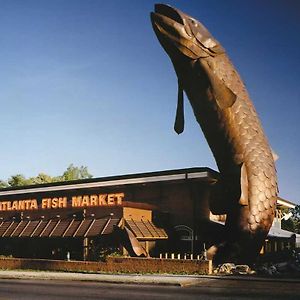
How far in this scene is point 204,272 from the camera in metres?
23.2

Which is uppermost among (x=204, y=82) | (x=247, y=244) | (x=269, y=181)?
(x=204, y=82)

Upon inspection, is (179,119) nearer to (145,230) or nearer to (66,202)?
(145,230)

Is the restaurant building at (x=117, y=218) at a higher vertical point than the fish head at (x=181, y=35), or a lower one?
lower

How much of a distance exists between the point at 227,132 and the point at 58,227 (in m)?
15.2

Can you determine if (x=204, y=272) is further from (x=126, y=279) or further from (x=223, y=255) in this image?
(x=126, y=279)

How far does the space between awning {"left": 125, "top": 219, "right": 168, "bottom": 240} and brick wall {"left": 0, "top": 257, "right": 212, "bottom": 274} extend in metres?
3.81

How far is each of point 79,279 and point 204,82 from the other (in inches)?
443

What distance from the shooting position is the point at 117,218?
101 ft

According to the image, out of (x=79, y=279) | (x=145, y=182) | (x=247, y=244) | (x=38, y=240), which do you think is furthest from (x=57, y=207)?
(x=247, y=244)

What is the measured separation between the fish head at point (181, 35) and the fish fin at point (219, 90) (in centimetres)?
82

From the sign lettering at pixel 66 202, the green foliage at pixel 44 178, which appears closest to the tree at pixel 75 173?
the green foliage at pixel 44 178

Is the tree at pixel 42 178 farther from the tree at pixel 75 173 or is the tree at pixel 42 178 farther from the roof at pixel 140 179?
the roof at pixel 140 179

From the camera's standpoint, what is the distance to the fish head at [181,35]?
2395cm

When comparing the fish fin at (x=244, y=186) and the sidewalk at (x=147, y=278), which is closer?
the sidewalk at (x=147, y=278)
